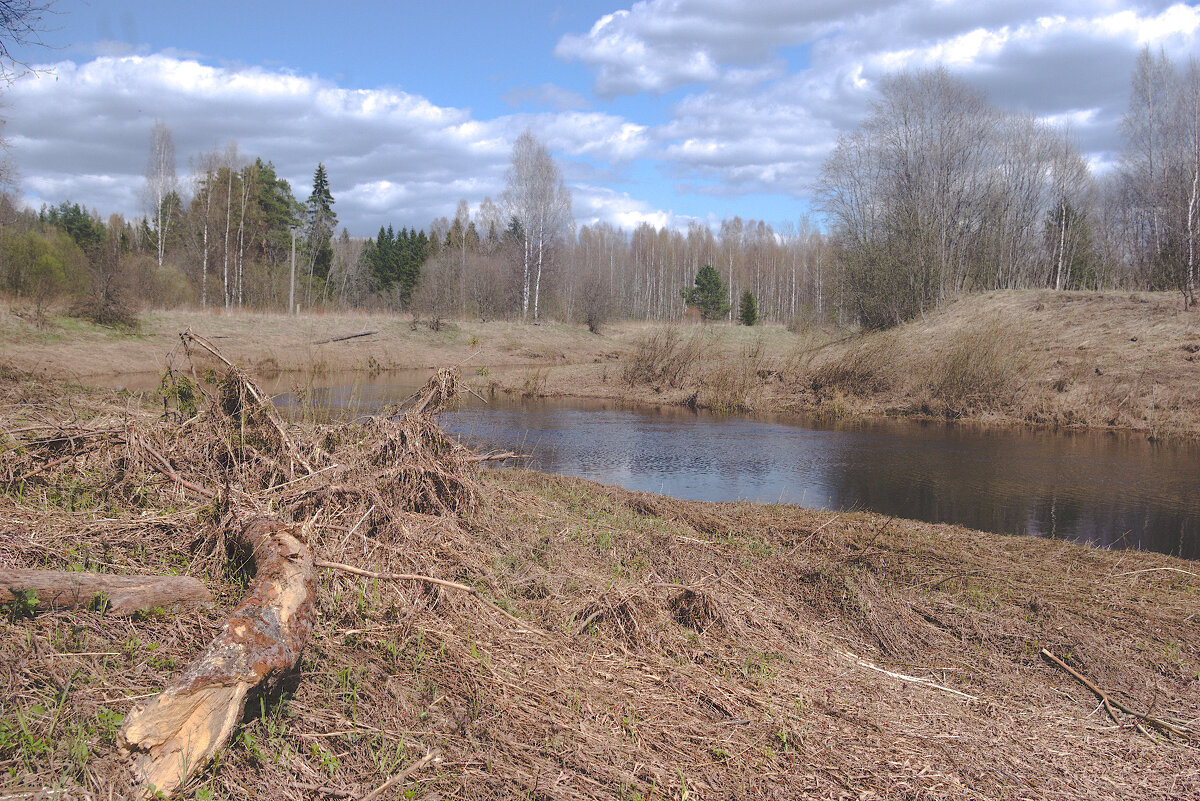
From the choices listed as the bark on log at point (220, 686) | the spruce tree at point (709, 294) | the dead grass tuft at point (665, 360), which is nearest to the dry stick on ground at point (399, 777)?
the bark on log at point (220, 686)

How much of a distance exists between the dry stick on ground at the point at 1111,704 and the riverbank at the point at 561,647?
27mm

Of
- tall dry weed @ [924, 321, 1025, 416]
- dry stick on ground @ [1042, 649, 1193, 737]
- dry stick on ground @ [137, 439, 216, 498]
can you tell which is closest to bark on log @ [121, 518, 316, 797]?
dry stick on ground @ [137, 439, 216, 498]

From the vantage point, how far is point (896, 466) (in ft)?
43.1

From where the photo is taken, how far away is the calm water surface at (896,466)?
9625 millimetres

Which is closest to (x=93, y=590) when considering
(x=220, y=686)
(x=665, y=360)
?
(x=220, y=686)

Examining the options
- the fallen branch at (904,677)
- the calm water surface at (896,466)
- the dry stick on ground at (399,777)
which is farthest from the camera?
the calm water surface at (896,466)

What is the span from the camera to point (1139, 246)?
132 ft

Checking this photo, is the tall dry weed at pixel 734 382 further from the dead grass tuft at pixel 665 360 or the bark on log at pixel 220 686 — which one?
the bark on log at pixel 220 686

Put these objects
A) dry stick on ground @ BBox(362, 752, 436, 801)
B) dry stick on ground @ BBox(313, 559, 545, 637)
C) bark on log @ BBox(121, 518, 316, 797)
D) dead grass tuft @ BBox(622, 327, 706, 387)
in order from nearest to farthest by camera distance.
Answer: bark on log @ BBox(121, 518, 316, 797) < dry stick on ground @ BBox(362, 752, 436, 801) < dry stick on ground @ BBox(313, 559, 545, 637) < dead grass tuft @ BBox(622, 327, 706, 387)

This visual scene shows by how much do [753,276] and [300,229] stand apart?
43.5 metres

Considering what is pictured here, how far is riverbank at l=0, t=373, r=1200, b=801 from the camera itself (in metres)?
3.02

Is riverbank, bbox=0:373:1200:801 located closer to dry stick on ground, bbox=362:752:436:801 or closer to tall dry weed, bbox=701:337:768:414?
dry stick on ground, bbox=362:752:436:801

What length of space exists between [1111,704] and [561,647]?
10.4 ft

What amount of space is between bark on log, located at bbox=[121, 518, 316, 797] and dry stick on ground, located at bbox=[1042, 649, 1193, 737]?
4.34 m
